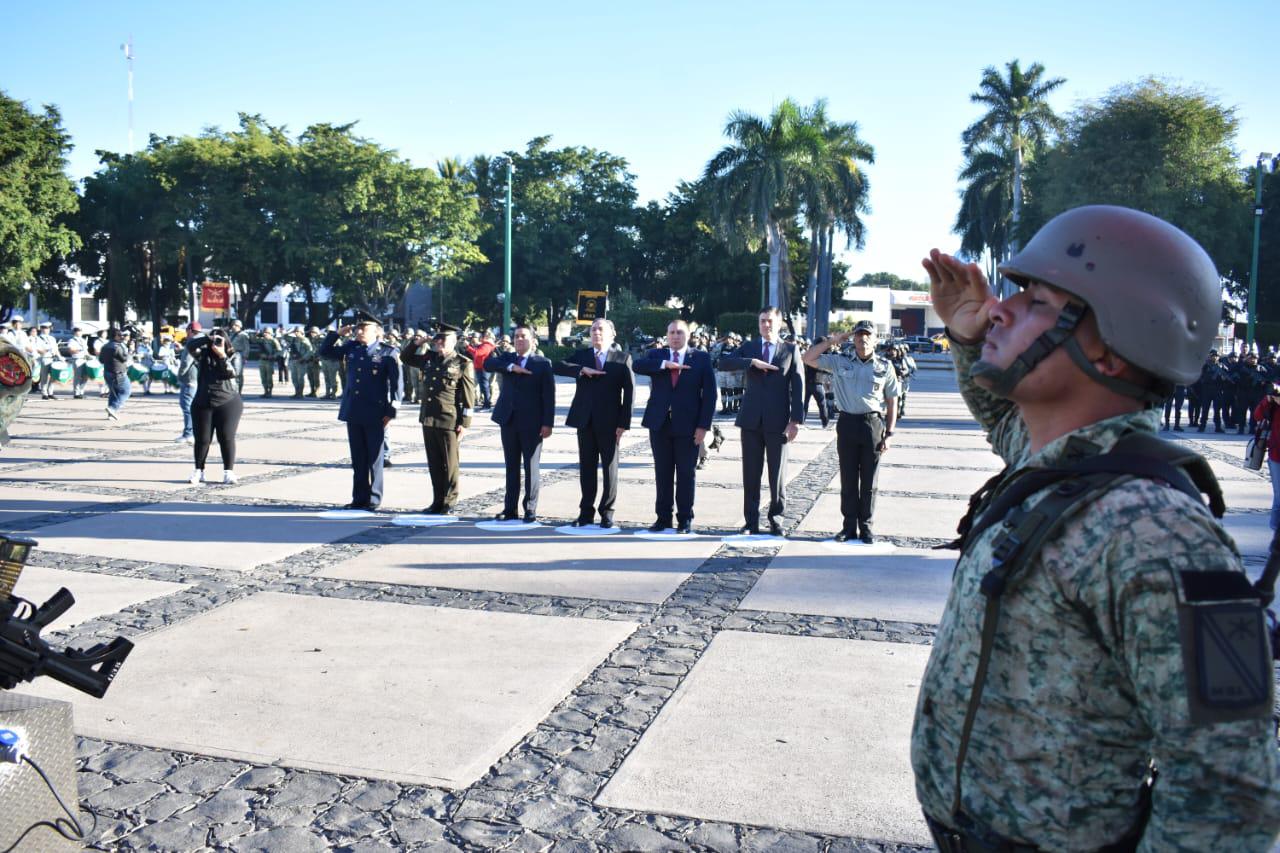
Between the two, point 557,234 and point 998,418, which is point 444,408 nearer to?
point 998,418

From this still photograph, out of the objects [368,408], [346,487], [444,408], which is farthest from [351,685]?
[346,487]

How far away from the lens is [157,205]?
5775 centimetres

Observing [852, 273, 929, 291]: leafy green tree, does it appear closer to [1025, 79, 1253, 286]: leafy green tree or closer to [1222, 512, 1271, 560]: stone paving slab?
[1025, 79, 1253, 286]: leafy green tree

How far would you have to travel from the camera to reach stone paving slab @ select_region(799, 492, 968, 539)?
964 cm

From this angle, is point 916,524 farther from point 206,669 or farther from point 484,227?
point 484,227

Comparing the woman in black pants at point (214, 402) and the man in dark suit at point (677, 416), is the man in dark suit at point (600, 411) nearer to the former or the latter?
the man in dark suit at point (677, 416)

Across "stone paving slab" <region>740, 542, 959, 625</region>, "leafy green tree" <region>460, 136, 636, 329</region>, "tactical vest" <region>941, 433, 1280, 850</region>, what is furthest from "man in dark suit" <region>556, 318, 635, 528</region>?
"leafy green tree" <region>460, 136, 636, 329</region>

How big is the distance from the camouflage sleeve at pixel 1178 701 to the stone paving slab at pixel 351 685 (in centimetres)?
307

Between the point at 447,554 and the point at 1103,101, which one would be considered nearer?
the point at 447,554

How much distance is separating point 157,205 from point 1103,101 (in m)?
47.5

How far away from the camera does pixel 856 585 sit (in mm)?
7406

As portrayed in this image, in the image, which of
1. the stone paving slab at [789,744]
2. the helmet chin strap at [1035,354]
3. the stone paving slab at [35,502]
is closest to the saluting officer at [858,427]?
the stone paving slab at [789,744]

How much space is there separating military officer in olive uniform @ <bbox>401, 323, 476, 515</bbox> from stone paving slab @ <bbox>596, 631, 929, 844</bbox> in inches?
195

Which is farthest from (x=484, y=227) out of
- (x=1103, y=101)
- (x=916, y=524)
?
(x=916, y=524)
